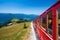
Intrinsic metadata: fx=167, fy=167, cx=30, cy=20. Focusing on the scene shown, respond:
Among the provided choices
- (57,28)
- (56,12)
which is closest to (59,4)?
(56,12)

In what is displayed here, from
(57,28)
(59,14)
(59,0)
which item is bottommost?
(57,28)

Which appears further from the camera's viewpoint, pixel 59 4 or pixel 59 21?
pixel 59 21

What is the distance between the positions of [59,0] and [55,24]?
0.76m

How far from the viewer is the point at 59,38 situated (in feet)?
14.6

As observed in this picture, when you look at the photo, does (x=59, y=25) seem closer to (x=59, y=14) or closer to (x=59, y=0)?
(x=59, y=14)

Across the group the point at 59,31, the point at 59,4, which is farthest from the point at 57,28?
the point at 59,4

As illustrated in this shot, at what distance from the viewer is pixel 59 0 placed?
13.7 ft

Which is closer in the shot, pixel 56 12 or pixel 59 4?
pixel 59 4

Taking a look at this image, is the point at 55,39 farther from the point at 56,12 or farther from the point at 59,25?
the point at 56,12

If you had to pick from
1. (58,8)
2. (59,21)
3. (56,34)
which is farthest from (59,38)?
(58,8)

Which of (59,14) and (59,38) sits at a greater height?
(59,14)

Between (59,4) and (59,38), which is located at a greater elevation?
(59,4)

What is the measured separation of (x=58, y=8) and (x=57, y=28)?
0.56 m

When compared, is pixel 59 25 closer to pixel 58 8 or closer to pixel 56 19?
pixel 56 19
